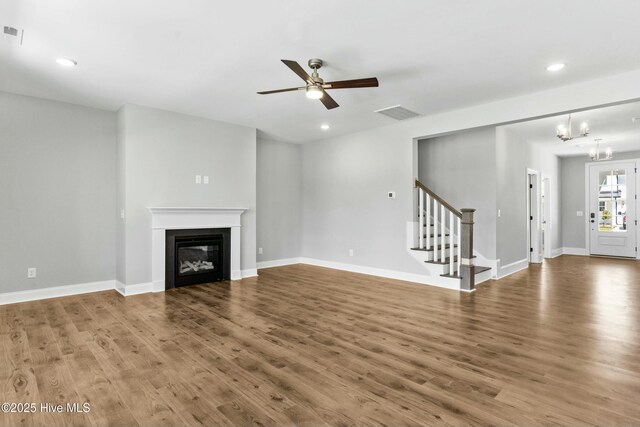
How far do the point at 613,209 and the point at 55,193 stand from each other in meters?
12.0

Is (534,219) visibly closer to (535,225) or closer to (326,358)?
(535,225)

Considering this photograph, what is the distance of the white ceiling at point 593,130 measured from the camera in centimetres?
530

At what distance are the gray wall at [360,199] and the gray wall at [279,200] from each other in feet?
0.64

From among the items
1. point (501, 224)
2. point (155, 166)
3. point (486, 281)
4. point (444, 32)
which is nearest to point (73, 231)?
point (155, 166)

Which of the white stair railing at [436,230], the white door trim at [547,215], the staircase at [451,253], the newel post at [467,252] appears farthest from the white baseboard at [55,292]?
the white door trim at [547,215]

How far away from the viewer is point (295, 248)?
7707 mm

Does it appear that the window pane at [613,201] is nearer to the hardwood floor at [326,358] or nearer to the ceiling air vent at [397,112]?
the hardwood floor at [326,358]

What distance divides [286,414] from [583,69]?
4405mm

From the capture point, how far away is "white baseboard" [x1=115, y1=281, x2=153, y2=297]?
4.83 metres

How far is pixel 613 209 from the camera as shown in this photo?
874cm

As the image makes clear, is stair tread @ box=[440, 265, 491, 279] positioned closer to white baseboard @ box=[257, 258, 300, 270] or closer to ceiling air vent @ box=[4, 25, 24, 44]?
white baseboard @ box=[257, 258, 300, 270]

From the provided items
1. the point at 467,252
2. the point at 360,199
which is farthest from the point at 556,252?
the point at 360,199

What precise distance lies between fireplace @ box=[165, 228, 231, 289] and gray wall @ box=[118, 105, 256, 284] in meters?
0.32

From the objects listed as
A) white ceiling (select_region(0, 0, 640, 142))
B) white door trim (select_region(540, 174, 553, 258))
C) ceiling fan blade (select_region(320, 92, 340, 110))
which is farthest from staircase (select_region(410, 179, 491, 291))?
white door trim (select_region(540, 174, 553, 258))
